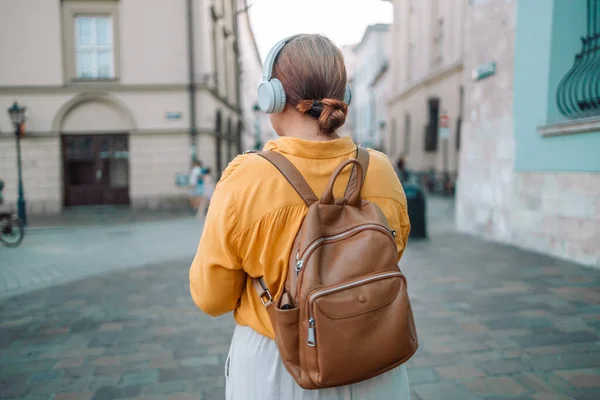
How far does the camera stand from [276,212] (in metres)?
1.28

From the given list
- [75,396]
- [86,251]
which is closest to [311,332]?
[75,396]

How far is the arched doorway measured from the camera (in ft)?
54.7

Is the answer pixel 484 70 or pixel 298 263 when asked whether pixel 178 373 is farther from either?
pixel 484 70

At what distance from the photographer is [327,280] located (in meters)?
1.18

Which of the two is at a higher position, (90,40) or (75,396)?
(90,40)

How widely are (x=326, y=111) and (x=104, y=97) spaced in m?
17.1

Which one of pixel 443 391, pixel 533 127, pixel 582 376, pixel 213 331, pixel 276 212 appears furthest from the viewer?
pixel 533 127

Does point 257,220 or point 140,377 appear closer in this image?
point 257,220

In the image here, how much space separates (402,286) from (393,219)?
29 centimetres

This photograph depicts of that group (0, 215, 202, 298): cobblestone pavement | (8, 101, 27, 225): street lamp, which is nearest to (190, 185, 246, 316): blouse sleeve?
(0, 215, 202, 298): cobblestone pavement

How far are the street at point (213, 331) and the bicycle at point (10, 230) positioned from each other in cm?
202

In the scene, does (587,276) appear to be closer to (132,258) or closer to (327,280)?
(327,280)

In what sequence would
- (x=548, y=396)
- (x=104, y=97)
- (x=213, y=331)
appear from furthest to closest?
(x=104, y=97)
(x=213, y=331)
(x=548, y=396)

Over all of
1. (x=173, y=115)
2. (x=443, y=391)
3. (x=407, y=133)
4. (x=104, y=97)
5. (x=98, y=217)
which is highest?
(x=104, y=97)
